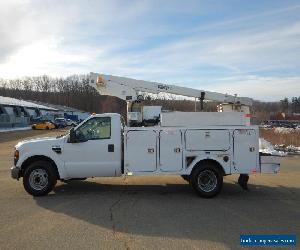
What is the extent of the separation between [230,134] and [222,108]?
2.33 meters

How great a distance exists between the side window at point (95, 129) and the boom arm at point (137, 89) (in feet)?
5.13

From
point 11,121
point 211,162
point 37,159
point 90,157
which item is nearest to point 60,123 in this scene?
point 11,121

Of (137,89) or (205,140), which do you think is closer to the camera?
(205,140)

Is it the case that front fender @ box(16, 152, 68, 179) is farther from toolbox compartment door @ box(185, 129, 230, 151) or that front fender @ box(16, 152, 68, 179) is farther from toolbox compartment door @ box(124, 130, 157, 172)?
toolbox compartment door @ box(185, 129, 230, 151)

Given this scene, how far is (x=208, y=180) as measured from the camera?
10.9m

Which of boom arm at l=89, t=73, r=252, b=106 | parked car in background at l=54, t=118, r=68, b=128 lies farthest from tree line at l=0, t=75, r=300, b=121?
boom arm at l=89, t=73, r=252, b=106

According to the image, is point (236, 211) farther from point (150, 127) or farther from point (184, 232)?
point (150, 127)

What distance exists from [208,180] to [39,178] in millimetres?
4431

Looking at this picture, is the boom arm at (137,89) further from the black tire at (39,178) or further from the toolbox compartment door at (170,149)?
the black tire at (39,178)

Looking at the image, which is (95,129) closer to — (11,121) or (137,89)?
(137,89)

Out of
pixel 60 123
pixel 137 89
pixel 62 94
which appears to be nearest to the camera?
pixel 137 89

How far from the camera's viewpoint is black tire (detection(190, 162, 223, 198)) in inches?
422

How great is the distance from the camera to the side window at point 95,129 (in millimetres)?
11018

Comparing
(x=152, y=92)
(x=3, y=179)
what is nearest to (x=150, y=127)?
(x=152, y=92)
